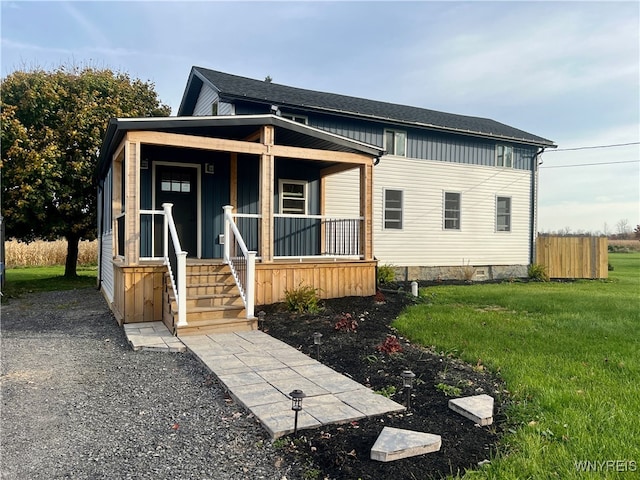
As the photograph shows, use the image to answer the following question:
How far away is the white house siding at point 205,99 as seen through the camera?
12020mm

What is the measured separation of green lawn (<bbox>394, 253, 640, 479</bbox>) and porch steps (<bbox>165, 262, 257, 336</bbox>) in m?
2.55

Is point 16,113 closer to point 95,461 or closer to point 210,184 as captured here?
point 210,184

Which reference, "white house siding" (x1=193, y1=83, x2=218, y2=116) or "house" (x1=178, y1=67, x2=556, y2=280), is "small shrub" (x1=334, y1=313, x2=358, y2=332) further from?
"white house siding" (x1=193, y1=83, x2=218, y2=116)

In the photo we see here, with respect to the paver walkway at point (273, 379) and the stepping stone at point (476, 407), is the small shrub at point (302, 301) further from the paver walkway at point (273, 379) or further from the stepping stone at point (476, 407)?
the stepping stone at point (476, 407)

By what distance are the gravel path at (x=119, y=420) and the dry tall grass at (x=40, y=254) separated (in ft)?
67.5

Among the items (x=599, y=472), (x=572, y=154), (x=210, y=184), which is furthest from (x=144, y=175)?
(x=572, y=154)

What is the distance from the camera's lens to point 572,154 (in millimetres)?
22125

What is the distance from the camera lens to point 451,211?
15023 millimetres

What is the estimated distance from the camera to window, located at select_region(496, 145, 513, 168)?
52.0ft

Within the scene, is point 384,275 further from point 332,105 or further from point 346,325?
point 346,325

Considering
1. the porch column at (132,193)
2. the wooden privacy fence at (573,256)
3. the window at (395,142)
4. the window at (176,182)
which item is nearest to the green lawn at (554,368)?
the porch column at (132,193)

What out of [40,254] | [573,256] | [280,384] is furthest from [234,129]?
[40,254]

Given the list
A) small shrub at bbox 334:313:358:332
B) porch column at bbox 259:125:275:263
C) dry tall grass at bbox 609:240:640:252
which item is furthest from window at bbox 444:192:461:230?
dry tall grass at bbox 609:240:640:252

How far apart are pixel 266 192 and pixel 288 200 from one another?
2.86m
